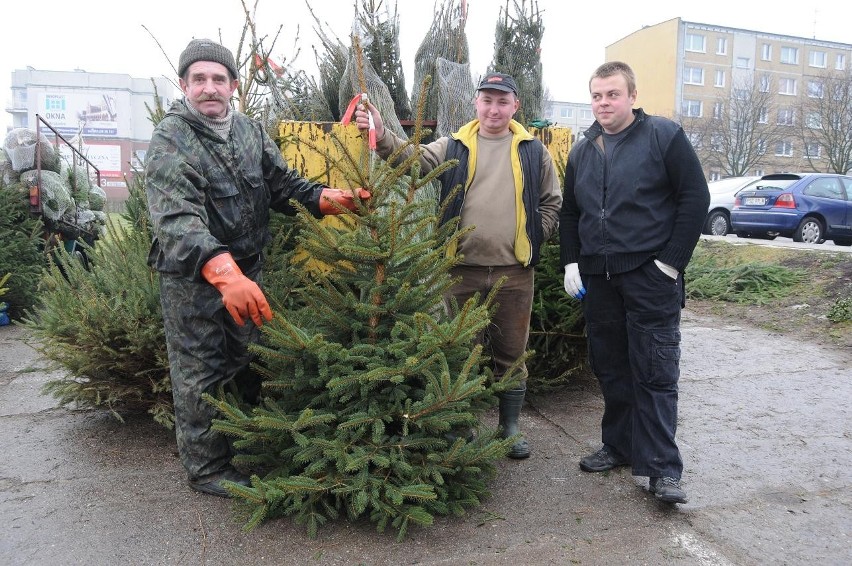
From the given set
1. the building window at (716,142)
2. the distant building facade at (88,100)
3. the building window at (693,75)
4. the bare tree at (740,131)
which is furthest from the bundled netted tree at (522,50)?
the distant building facade at (88,100)

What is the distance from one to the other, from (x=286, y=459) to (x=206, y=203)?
127 cm

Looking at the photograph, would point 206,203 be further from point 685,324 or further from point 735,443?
point 685,324

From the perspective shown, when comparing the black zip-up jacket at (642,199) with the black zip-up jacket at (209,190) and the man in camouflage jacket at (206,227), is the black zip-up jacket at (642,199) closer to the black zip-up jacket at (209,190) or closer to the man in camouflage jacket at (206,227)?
the man in camouflage jacket at (206,227)

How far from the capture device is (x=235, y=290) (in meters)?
2.71

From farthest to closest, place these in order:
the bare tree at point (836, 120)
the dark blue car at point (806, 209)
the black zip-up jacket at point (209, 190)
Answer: the bare tree at point (836, 120), the dark blue car at point (806, 209), the black zip-up jacket at point (209, 190)

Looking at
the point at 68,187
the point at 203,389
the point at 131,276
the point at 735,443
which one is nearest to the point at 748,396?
the point at 735,443

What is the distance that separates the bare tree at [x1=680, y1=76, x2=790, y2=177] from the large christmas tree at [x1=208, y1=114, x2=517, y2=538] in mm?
41053

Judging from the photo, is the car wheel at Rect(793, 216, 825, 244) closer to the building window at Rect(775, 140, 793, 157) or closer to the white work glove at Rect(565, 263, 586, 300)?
the white work glove at Rect(565, 263, 586, 300)

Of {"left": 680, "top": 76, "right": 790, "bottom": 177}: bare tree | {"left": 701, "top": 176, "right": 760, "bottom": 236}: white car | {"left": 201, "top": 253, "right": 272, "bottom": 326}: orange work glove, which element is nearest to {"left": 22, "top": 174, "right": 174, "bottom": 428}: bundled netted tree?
{"left": 201, "top": 253, "right": 272, "bottom": 326}: orange work glove

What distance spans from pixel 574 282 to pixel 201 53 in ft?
7.36

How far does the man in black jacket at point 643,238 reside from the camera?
3191 mm

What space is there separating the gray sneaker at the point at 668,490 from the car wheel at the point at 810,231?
13.0m

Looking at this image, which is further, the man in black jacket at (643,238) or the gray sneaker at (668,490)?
the man in black jacket at (643,238)

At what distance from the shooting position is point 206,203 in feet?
10.2
